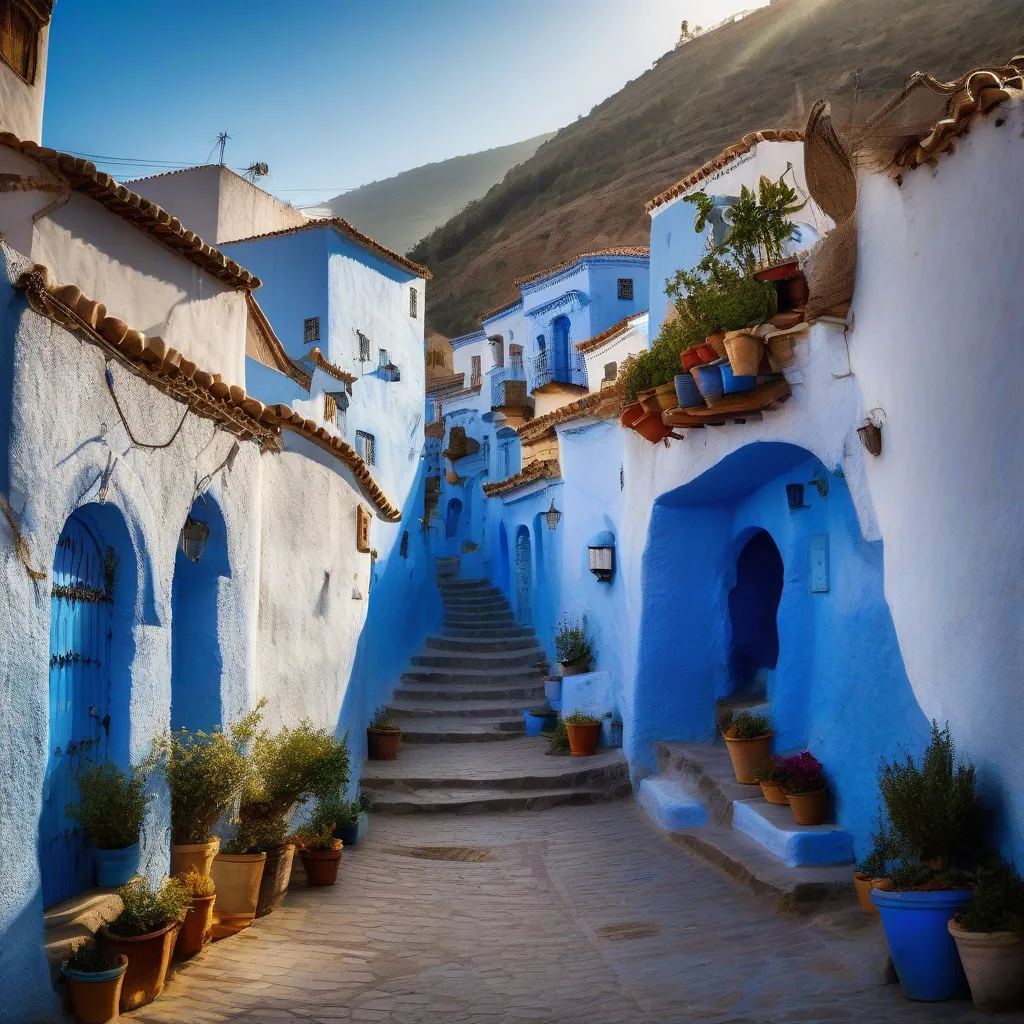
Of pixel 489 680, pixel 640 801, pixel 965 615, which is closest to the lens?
pixel 965 615

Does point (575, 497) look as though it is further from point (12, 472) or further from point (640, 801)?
point (12, 472)

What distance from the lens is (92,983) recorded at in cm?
495

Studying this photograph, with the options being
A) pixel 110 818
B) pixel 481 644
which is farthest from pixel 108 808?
pixel 481 644

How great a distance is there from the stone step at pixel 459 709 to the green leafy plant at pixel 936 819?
10.4 m

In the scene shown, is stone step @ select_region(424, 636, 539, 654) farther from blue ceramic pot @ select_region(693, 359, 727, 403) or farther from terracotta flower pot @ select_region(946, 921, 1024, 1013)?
terracotta flower pot @ select_region(946, 921, 1024, 1013)

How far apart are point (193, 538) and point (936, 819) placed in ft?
16.1

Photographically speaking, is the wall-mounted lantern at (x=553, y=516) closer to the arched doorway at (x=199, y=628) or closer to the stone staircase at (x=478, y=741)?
the stone staircase at (x=478, y=741)

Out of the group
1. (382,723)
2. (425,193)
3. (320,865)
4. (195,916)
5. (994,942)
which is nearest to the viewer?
(994,942)

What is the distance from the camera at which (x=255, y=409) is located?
7664 mm

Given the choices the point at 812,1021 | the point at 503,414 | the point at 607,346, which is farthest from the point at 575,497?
the point at 503,414

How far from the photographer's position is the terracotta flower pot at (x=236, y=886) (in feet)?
22.9

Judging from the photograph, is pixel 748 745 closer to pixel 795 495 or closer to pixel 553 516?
pixel 795 495

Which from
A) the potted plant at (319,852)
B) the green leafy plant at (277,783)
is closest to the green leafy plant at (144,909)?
the green leafy plant at (277,783)

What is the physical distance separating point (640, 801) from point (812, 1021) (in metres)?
6.14
